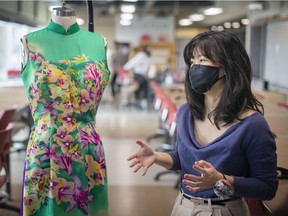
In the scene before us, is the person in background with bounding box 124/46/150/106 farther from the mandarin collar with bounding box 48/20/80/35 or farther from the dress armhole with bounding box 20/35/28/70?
the dress armhole with bounding box 20/35/28/70

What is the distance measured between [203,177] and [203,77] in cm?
36

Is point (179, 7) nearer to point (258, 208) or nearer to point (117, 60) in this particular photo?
point (117, 60)

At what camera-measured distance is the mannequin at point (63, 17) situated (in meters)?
1.95

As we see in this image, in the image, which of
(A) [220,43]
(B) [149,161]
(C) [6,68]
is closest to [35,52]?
(B) [149,161]

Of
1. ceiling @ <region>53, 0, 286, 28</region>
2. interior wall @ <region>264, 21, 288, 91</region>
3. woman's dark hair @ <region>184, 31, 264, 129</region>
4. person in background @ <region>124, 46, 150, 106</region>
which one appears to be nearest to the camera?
woman's dark hair @ <region>184, 31, 264, 129</region>

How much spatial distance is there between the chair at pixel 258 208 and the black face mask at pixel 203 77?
22.7 inches

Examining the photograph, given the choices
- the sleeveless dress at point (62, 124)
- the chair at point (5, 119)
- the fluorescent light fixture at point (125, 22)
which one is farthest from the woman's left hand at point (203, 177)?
the fluorescent light fixture at point (125, 22)

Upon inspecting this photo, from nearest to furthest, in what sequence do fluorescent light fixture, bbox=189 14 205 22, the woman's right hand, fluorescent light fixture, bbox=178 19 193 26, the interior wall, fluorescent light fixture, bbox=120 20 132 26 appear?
1. the woman's right hand
2. the interior wall
3. fluorescent light fixture, bbox=120 20 132 26
4. fluorescent light fixture, bbox=189 14 205 22
5. fluorescent light fixture, bbox=178 19 193 26

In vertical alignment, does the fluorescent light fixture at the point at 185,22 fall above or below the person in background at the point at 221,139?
above

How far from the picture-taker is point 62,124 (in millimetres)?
1841

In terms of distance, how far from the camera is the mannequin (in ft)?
6.39

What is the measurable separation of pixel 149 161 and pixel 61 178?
0.51m

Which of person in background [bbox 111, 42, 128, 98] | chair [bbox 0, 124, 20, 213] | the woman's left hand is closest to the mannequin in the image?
the woman's left hand

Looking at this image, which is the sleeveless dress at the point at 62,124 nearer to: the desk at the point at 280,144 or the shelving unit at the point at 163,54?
the desk at the point at 280,144
